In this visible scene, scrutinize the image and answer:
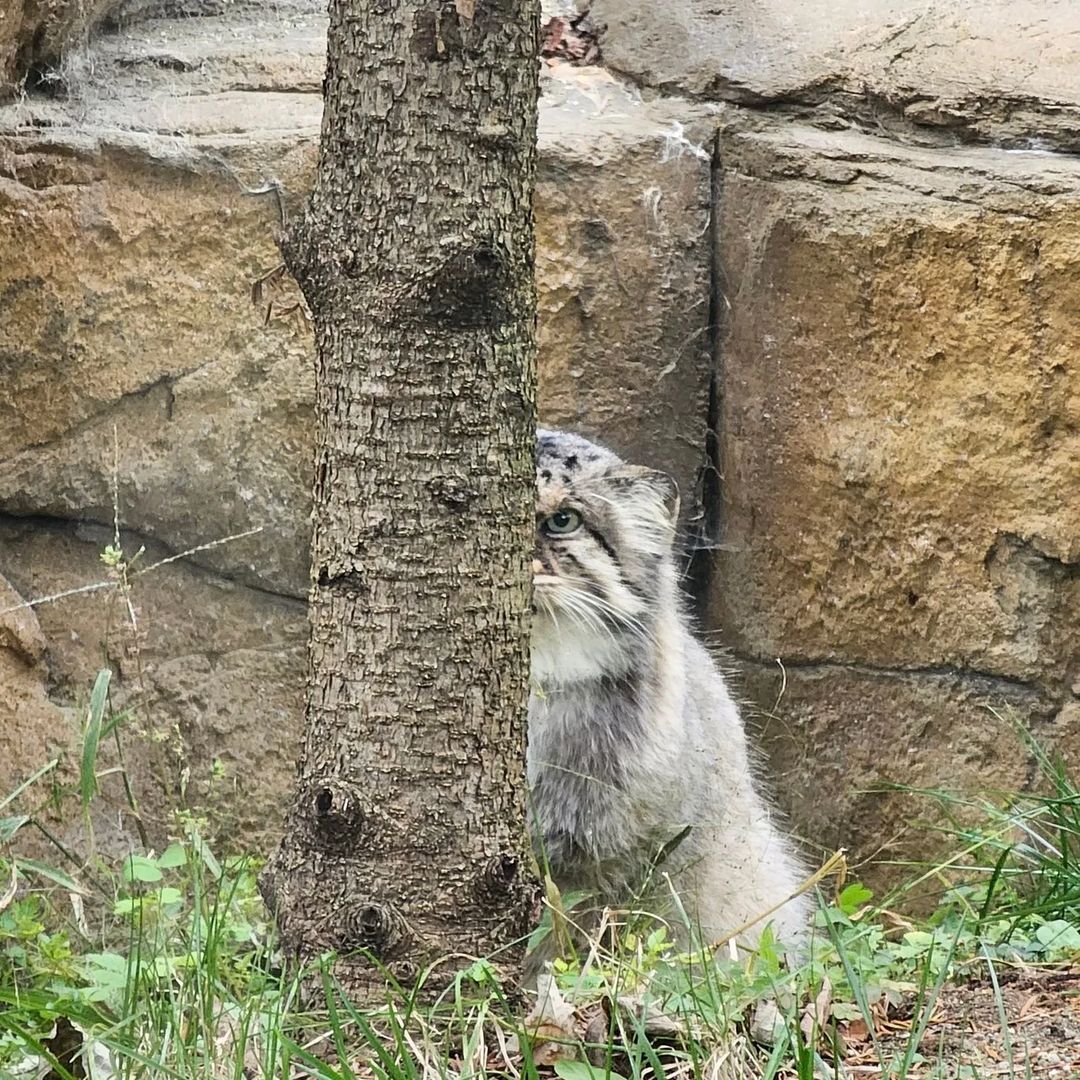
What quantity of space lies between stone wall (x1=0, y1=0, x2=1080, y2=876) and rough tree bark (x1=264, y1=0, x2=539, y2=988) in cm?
207

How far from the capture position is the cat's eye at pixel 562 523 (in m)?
3.73

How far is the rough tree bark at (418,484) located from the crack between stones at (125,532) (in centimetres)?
212

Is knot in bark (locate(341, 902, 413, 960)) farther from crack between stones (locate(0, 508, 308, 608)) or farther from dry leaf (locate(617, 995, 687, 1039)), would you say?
crack between stones (locate(0, 508, 308, 608))

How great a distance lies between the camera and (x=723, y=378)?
4.68 metres

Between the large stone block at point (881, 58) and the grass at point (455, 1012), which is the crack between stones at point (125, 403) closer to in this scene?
the large stone block at point (881, 58)

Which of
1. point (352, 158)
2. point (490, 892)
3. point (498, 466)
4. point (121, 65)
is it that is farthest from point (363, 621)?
point (121, 65)

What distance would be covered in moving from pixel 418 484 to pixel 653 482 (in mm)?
1494

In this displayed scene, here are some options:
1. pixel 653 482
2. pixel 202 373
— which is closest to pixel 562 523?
pixel 653 482

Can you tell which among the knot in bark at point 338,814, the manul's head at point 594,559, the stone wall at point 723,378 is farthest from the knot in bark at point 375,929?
the stone wall at point 723,378

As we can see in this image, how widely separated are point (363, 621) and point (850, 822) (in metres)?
2.62

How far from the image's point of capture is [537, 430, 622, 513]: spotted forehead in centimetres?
371

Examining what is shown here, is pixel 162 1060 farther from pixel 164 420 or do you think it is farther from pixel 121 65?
pixel 121 65

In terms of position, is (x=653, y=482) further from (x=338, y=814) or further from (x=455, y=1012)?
(x=455, y=1012)

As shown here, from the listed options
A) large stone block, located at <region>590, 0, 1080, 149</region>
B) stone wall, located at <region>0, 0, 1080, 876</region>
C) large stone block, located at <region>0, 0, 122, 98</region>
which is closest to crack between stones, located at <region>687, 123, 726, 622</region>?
stone wall, located at <region>0, 0, 1080, 876</region>
